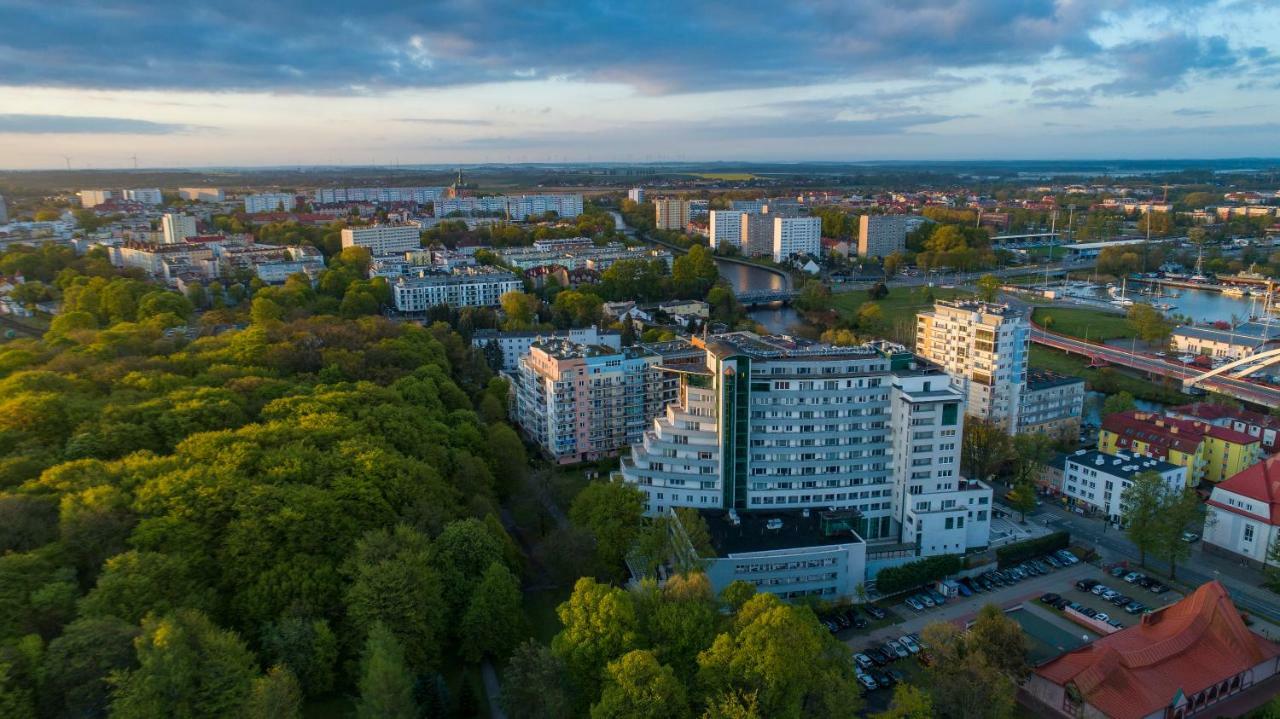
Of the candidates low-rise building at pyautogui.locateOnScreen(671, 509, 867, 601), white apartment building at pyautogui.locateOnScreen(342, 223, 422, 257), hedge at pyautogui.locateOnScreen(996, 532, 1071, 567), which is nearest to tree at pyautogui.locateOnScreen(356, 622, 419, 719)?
low-rise building at pyautogui.locateOnScreen(671, 509, 867, 601)

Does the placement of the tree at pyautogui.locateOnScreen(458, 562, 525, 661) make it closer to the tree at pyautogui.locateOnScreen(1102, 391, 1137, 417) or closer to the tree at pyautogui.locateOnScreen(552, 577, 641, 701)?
the tree at pyautogui.locateOnScreen(552, 577, 641, 701)

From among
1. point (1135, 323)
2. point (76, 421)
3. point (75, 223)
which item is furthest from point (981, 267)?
point (75, 223)

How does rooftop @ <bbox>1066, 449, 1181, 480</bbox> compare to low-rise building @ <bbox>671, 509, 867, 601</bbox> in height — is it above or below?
above

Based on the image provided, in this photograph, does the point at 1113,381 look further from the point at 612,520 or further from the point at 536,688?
the point at 536,688

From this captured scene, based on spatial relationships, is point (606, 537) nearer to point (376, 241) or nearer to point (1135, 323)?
point (1135, 323)

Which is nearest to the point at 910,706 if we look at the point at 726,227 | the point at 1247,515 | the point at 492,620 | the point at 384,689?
the point at 492,620

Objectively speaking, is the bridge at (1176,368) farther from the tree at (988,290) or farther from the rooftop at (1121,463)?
the rooftop at (1121,463)
